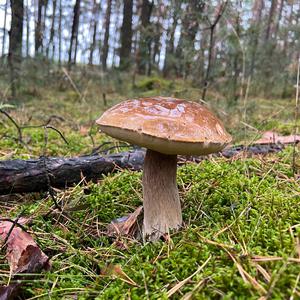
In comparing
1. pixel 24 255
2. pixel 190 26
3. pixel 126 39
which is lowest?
pixel 24 255

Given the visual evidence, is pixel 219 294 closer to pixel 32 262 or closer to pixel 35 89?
pixel 32 262

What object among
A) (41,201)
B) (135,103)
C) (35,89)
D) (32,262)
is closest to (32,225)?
(41,201)

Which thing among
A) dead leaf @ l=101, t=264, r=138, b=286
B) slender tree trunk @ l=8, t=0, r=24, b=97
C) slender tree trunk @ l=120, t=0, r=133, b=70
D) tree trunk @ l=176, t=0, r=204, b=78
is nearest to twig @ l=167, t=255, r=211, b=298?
dead leaf @ l=101, t=264, r=138, b=286

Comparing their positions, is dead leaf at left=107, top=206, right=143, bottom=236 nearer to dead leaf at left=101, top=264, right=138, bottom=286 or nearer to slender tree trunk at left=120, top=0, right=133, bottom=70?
dead leaf at left=101, top=264, right=138, bottom=286

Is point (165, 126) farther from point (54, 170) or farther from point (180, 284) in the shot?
point (54, 170)

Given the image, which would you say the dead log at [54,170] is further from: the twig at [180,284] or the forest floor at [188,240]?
the twig at [180,284]

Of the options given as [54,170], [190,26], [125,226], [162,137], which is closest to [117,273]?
[125,226]

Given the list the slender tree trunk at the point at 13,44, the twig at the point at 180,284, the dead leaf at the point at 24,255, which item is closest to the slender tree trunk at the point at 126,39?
the slender tree trunk at the point at 13,44
